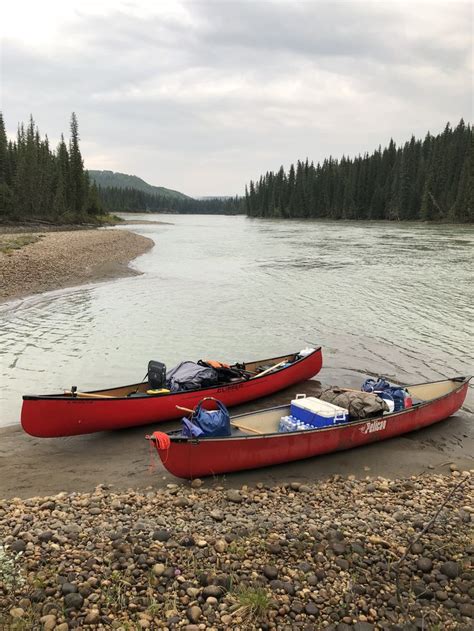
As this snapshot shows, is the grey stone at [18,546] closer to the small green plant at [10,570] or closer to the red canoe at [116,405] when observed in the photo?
the small green plant at [10,570]

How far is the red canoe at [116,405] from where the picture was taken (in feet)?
29.2

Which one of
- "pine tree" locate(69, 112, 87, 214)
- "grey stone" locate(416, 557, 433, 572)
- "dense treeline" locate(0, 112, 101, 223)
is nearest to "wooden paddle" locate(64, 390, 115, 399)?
"grey stone" locate(416, 557, 433, 572)

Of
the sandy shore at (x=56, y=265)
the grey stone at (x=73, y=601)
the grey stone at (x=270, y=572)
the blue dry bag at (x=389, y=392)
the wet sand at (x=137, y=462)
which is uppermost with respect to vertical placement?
the sandy shore at (x=56, y=265)

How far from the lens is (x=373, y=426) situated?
938cm

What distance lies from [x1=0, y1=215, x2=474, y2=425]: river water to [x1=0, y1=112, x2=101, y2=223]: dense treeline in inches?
1765

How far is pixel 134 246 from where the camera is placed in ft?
162

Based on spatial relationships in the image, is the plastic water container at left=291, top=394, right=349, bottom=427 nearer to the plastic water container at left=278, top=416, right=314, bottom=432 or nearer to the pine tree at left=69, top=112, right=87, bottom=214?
the plastic water container at left=278, top=416, right=314, bottom=432

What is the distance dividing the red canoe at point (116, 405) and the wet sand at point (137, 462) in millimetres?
395

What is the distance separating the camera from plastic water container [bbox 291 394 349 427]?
9.17 metres

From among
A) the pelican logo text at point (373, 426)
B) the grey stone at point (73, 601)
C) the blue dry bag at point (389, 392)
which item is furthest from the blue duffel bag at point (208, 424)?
the blue dry bag at point (389, 392)

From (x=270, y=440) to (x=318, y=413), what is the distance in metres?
1.43

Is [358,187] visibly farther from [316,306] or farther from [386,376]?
[386,376]

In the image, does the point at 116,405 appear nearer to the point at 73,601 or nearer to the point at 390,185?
the point at 73,601

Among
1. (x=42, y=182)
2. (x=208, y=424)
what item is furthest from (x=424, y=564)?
(x=42, y=182)
